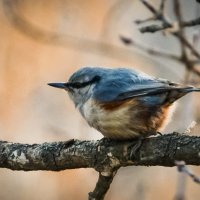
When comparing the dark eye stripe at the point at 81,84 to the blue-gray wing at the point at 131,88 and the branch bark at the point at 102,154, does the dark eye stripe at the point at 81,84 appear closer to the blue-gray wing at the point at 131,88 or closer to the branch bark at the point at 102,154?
the blue-gray wing at the point at 131,88

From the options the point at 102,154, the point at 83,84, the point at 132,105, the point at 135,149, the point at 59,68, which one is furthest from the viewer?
the point at 59,68

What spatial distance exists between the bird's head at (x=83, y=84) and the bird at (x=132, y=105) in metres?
0.11

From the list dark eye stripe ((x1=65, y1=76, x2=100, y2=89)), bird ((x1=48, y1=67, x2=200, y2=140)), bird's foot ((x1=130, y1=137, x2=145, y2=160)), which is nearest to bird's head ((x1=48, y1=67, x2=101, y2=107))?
dark eye stripe ((x1=65, y1=76, x2=100, y2=89))

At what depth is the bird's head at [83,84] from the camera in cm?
362

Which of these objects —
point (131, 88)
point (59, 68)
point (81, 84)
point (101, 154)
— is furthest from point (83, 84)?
point (59, 68)

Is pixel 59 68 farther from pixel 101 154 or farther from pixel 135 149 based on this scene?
pixel 135 149

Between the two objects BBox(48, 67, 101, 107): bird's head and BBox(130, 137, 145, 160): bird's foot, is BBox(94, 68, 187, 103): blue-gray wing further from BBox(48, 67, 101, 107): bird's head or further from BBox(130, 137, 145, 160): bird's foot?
BBox(130, 137, 145, 160): bird's foot

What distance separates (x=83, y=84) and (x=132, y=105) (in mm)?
376

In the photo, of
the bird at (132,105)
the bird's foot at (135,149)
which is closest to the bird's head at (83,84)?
the bird at (132,105)

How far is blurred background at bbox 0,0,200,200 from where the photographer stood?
6.10 m

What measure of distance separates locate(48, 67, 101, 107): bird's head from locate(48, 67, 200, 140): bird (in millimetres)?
114

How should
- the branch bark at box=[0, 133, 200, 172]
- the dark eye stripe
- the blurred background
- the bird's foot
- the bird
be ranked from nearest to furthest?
the branch bark at box=[0, 133, 200, 172] < the bird's foot < the bird < the dark eye stripe < the blurred background

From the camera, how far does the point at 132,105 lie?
337 cm

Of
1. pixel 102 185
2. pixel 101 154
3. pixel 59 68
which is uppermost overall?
pixel 59 68
